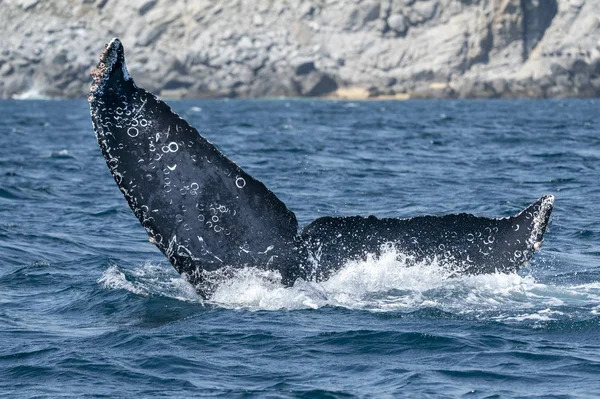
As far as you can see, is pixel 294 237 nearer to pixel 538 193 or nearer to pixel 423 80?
pixel 538 193

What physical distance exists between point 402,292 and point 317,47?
369 feet

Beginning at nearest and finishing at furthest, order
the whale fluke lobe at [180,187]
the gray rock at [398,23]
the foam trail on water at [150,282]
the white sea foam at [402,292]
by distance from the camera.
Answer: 1. the whale fluke lobe at [180,187]
2. the white sea foam at [402,292]
3. the foam trail on water at [150,282]
4. the gray rock at [398,23]

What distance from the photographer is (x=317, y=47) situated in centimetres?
12056

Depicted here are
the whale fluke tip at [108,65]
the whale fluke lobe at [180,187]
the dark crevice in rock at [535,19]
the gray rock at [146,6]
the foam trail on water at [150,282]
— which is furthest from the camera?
the gray rock at [146,6]

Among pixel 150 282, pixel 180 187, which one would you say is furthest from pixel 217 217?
pixel 150 282

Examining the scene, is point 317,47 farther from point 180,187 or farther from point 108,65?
point 108,65

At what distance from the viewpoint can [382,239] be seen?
321 inches

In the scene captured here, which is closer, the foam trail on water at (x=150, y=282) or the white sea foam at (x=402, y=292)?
the white sea foam at (x=402, y=292)

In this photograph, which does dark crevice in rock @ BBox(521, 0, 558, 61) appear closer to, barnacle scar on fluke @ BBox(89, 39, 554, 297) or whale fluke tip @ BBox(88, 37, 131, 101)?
barnacle scar on fluke @ BBox(89, 39, 554, 297)

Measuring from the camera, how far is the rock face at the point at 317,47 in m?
112

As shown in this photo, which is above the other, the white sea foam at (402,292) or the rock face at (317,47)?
the rock face at (317,47)

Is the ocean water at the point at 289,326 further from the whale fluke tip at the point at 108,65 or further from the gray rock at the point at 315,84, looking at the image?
the gray rock at the point at 315,84

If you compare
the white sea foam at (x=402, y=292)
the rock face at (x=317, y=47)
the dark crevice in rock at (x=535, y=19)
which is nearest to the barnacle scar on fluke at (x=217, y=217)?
the white sea foam at (x=402, y=292)

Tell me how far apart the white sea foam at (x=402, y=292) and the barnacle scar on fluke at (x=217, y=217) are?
0.18 m
